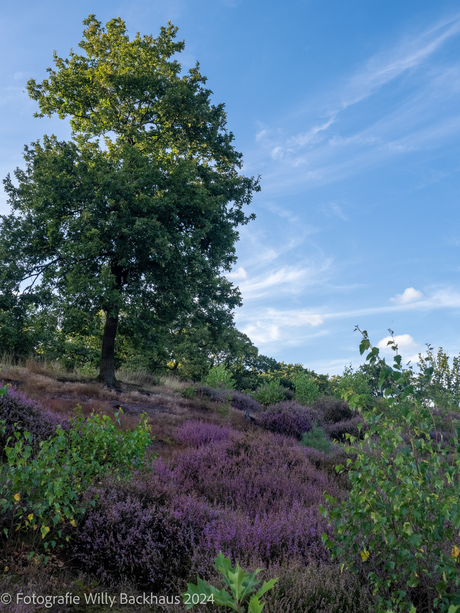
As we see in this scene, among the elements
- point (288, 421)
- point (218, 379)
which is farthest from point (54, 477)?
point (218, 379)

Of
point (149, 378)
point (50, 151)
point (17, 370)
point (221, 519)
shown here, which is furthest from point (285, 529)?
point (50, 151)

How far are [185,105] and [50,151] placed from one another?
21.3ft

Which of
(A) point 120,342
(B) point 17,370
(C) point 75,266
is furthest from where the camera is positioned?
(A) point 120,342

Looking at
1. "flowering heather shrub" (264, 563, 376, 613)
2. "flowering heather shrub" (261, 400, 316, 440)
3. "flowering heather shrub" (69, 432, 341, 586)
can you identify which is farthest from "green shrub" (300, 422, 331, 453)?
"flowering heather shrub" (264, 563, 376, 613)

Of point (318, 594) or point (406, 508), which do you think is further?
point (318, 594)

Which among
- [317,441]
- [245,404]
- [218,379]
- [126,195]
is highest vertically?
[126,195]

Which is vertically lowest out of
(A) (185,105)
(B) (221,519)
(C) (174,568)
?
(C) (174,568)

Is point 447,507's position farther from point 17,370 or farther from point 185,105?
point 185,105

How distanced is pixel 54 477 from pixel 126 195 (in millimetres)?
13236

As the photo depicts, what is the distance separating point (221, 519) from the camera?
4289 mm

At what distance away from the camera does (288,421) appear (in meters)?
12.6

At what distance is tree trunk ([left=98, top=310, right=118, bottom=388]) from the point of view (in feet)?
53.6

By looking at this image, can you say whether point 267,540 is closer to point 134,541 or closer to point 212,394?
point 134,541

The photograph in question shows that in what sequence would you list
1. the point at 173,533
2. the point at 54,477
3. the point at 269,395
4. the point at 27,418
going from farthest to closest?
1. the point at 269,395
2. the point at 27,418
3. the point at 54,477
4. the point at 173,533
